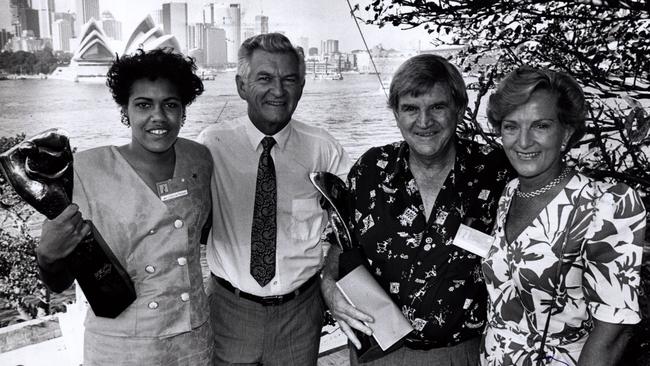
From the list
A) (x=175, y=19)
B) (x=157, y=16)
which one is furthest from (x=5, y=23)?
(x=175, y=19)

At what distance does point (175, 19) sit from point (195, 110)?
1114 mm

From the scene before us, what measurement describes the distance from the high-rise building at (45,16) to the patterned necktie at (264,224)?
4.36 meters

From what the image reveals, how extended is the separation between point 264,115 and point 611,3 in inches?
→ 48.2

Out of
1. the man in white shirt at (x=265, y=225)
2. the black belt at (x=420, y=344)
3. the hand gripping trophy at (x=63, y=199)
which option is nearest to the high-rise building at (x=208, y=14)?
the man in white shirt at (x=265, y=225)

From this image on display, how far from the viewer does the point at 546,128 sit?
4.42 ft

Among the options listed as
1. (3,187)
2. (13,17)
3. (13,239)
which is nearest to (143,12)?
(13,17)

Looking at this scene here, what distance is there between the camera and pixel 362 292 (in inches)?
61.2

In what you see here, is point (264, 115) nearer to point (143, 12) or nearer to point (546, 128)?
point (546, 128)

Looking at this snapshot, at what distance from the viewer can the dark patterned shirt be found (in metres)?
1.51

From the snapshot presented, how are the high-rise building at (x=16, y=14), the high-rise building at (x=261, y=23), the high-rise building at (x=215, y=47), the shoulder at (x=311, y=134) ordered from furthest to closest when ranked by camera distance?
the high-rise building at (x=261, y=23)
the high-rise building at (x=215, y=47)
the high-rise building at (x=16, y=14)
the shoulder at (x=311, y=134)

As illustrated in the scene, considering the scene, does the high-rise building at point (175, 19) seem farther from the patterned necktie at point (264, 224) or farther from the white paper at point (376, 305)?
the white paper at point (376, 305)

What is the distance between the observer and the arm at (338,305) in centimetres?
156

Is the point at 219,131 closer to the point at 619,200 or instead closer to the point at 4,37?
the point at 619,200

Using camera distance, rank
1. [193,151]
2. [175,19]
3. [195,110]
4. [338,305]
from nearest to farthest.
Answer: [338,305]
[193,151]
[195,110]
[175,19]
